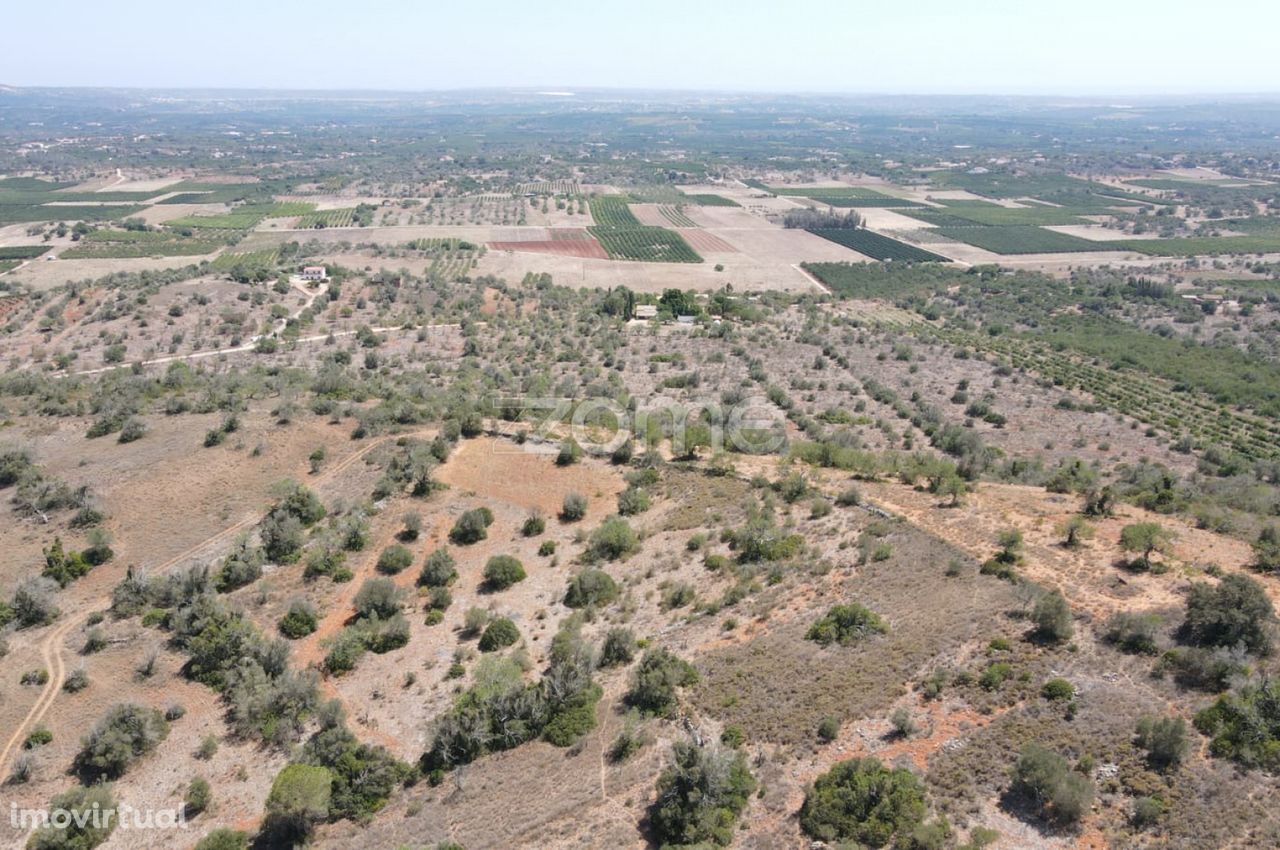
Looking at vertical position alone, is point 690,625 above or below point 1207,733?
below

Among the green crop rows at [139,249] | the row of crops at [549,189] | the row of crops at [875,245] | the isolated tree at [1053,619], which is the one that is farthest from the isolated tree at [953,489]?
the row of crops at [549,189]

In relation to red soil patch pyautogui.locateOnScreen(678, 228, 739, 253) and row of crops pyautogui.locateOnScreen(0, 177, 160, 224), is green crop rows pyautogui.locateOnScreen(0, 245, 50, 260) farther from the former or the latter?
red soil patch pyautogui.locateOnScreen(678, 228, 739, 253)

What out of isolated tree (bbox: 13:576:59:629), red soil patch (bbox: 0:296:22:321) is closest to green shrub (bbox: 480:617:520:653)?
isolated tree (bbox: 13:576:59:629)

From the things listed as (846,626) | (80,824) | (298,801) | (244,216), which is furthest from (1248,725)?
(244,216)

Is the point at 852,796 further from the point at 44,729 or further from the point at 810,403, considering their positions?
the point at 810,403

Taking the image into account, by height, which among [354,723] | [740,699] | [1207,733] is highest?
[1207,733]

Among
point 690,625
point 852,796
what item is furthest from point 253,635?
point 852,796
